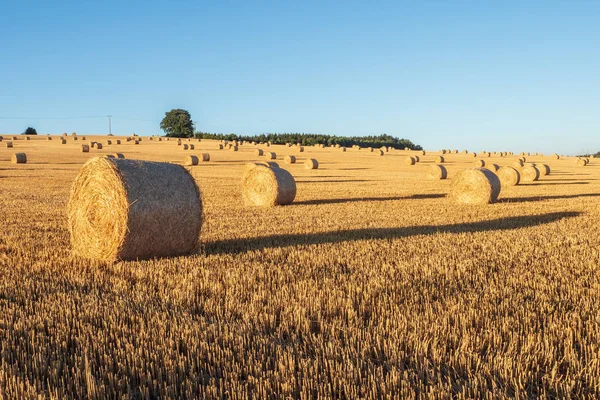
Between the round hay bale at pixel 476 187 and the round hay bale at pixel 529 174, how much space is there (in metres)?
13.3

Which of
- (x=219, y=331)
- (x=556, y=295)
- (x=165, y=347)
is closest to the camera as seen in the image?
(x=165, y=347)

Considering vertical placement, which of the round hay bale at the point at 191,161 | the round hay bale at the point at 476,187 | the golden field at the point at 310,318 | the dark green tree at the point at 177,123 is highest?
the dark green tree at the point at 177,123

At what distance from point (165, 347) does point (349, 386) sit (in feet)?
5.34

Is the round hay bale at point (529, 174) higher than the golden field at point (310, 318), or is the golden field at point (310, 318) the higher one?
the round hay bale at point (529, 174)

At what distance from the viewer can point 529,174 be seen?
102 ft

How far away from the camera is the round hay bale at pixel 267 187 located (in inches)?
709

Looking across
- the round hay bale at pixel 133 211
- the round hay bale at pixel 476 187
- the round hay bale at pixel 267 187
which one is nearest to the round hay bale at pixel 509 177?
the round hay bale at pixel 476 187

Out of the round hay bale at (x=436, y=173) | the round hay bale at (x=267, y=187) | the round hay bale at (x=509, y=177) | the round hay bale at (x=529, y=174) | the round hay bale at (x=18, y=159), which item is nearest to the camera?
the round hay bale at (x=267, y=187)

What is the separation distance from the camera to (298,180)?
29.3 metres

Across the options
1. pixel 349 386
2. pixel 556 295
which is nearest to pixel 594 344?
pixel 556 295

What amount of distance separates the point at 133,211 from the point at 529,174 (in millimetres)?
27608

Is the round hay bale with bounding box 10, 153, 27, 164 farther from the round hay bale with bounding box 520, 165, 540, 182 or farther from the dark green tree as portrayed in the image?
the dark green tree

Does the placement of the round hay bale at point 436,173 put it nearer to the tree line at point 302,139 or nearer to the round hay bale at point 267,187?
the round hay bale at point 267,187

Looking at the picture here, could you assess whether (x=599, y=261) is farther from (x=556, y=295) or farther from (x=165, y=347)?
(x=165, y=347)
